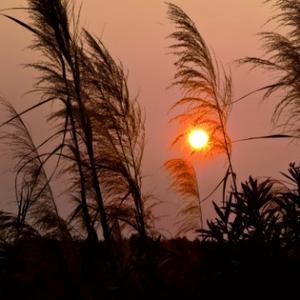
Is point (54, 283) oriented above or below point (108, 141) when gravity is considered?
below

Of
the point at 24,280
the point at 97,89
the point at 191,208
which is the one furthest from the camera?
the point at 191,208

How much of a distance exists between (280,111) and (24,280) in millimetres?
2828

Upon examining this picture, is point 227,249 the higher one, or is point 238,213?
point 238,213

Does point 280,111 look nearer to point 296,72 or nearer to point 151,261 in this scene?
point 296,72

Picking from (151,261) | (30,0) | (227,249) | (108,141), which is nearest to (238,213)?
(227,249)

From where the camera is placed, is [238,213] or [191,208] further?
[191,208]

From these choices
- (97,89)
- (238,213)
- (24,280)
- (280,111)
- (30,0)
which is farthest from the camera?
(24,280)

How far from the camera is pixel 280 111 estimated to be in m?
4.55

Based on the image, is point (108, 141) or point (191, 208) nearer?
point (108, 141)

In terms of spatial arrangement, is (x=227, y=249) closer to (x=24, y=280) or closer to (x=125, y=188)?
(x=125, y=188)

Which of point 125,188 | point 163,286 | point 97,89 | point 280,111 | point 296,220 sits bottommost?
point 163,286

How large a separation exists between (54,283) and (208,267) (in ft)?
5.89

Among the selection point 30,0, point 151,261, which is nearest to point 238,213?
point 151,261

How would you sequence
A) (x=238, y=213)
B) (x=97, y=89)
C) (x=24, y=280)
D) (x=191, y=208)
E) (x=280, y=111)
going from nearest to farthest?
(x=238, y=213) → (x=97, y=89) → (x=280, y=111) → (x=24, y=280) → (x=191, y=208)
